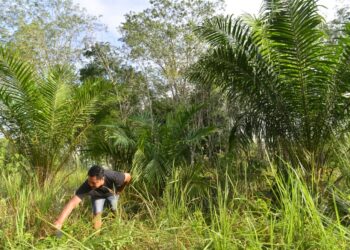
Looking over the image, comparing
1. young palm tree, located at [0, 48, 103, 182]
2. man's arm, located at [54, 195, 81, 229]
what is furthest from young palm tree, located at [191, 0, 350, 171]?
man's arm, located at [54, 195, 81, 229]

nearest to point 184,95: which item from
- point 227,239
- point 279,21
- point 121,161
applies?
point 121,161

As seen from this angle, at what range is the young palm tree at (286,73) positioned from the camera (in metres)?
6.29

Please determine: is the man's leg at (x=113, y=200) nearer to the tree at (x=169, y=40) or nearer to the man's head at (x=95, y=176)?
the man's head at (x=95, y=176)

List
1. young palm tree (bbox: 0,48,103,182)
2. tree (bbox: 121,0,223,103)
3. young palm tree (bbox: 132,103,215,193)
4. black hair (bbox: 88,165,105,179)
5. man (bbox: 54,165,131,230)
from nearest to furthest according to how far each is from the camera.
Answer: black hair (bbox: 88,165,105,179) < man (bbox: 54,165,131,230) < young palm tree (bbox: 132,103,215,193) < young palm tree (bbox: 0,48,103,182) < tree (bbox: 121,0,223,103)

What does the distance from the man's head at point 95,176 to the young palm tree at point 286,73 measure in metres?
2.93

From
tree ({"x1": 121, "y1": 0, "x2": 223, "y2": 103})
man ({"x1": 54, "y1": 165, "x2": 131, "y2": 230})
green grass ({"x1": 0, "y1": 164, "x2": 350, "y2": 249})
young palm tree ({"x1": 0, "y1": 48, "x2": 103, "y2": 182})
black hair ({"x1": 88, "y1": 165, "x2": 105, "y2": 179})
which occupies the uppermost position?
tree ({"x1": 121, "y1": 0, "x2": 223, "y2": 103})

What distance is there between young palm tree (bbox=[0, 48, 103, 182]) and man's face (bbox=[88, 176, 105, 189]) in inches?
125

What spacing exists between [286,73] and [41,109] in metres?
4.61

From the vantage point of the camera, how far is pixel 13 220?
4824mm

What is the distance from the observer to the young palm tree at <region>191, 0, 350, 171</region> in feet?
20.6

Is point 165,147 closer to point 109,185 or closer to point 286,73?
point 109,185

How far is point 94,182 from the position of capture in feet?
17.5

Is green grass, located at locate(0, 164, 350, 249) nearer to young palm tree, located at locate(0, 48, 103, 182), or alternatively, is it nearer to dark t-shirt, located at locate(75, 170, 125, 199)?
dark t-shirt, located at locate(75, 170, 125, 199)

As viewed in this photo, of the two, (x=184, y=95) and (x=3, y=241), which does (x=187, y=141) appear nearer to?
(x=3, y=241)
